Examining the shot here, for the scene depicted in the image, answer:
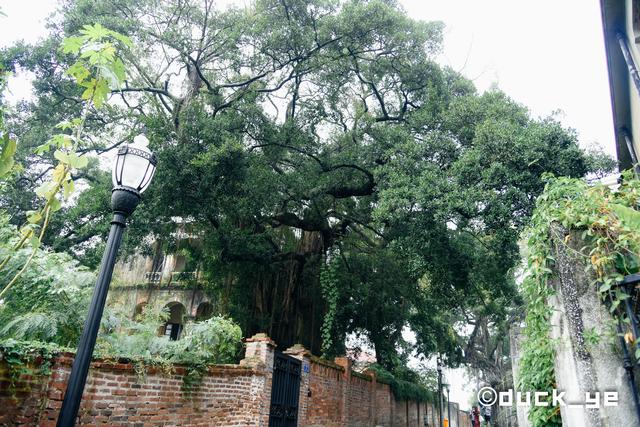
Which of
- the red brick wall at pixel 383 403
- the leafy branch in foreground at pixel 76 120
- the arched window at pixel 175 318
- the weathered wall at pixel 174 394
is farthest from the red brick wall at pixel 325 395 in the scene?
the arched window at pixel 175 318

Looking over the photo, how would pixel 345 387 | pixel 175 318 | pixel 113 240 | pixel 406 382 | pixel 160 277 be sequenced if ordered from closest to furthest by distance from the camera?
pixel 113 240 < pixel 345 387 < pixel 406 382 < pixel 175 318 < pixel 160 277

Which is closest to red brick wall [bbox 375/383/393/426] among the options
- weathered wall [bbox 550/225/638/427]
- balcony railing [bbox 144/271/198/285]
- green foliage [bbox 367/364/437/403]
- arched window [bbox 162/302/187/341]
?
green foliage [bbox 367/364/437/403]

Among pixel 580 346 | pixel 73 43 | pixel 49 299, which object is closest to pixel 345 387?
pixel 49 299

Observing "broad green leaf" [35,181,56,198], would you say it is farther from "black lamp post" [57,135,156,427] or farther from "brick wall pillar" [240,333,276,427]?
"brick wall pillar" [240,333,276,427]

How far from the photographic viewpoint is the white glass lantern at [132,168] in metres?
3.13

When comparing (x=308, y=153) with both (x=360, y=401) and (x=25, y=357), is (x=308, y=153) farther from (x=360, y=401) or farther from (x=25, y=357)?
(x=25, y=357)

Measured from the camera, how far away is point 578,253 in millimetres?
3059

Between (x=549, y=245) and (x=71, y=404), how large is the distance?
11.1ft

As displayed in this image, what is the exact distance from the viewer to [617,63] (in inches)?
262

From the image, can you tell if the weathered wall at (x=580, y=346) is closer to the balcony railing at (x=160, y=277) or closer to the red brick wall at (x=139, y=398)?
the red brick wall at (x=139, y=398)

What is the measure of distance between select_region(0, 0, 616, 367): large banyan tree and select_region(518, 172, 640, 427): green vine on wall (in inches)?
206

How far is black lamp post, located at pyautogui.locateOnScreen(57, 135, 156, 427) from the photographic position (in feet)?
7.96

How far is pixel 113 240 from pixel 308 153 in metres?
9.63

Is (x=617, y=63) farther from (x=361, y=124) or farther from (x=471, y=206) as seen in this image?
(x=361, y=124)
